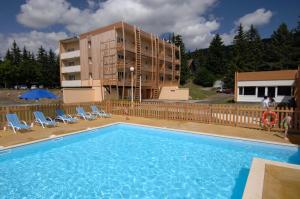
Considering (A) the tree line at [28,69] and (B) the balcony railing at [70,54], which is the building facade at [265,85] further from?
(A) the tree line at [28,69]

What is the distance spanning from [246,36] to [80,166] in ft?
226

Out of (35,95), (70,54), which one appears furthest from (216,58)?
(35,95)

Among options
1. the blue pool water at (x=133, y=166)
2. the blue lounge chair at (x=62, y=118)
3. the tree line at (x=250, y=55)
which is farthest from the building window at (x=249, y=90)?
the blue lounge chair at (x=62, y=118)

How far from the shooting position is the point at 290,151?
8.36 m

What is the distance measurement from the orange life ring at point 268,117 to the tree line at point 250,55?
4004cm

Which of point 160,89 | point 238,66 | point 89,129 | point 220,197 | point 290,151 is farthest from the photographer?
point 238,66

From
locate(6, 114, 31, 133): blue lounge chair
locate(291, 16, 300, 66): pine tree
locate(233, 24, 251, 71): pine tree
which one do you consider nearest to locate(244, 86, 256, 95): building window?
locate(233, 24, 251, 71): pine tree

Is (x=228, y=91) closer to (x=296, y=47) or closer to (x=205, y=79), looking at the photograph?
(x=205, y=79)

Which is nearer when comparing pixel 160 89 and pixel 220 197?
pixel 220 197

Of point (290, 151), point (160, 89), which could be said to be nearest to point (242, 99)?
point (160, 89)

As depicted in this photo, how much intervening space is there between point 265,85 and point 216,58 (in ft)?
133

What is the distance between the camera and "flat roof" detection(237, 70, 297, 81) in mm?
28462

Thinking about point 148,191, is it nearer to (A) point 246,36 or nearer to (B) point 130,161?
(B) point 130,161

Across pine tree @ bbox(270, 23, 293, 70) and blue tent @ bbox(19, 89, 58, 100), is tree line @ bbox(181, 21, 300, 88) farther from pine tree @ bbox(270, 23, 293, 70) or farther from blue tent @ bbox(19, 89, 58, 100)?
blue tent @ bbox(19, 89, 58, 100)
